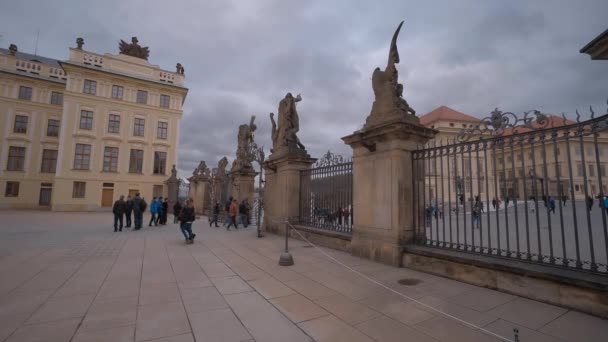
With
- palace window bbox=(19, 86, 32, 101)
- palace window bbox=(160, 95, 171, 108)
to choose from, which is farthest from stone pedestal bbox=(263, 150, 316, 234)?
palace window bbox=(19, 86, 32, 101)

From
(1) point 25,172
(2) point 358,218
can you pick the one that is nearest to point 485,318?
(2) point 358,218

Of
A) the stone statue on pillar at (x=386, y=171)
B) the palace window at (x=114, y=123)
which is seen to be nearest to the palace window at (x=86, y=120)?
the palace window at (x=114, y=123)

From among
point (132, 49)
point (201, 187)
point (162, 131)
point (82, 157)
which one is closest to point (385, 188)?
point (201, 187)

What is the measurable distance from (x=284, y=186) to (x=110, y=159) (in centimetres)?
2965

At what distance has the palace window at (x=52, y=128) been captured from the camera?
33.7 meters

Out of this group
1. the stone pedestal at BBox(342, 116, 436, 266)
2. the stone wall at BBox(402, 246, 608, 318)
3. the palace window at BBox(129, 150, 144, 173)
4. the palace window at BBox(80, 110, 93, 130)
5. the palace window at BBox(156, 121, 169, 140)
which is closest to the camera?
the stone wall at BBox(402, 246, 608, 318)

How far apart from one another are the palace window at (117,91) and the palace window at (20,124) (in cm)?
1130

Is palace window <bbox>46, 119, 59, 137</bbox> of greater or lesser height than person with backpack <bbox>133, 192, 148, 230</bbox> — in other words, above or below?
above

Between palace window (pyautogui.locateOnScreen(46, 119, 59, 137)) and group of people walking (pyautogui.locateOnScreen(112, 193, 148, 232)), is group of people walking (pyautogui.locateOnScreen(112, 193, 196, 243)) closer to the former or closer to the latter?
group of people walking (pyautogui.locateOnScreen(112, 193, 148, 232))

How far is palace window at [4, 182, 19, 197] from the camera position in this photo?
30.7 m

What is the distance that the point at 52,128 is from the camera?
34000 millimetres

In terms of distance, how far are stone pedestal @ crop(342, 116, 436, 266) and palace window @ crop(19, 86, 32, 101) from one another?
43676 millimetres

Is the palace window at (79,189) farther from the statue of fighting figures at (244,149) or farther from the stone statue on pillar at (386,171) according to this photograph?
the stone statue on pillar at (386,171)

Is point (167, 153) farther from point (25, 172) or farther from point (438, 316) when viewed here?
point (438, 316)
